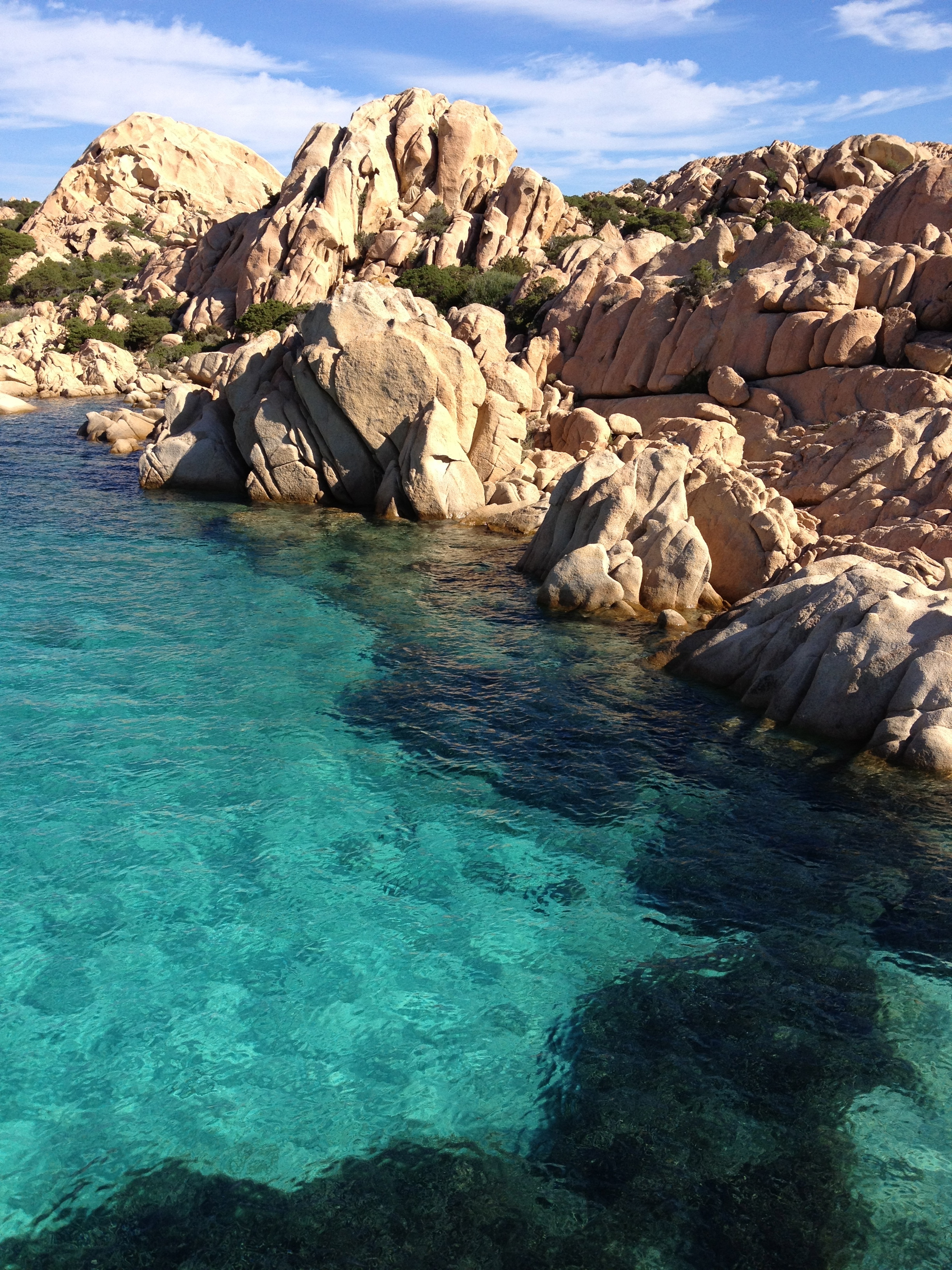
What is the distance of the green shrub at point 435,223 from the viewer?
79.9 meters

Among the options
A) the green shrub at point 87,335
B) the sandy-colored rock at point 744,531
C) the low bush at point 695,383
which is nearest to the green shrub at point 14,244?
the green shrub at point 87,335

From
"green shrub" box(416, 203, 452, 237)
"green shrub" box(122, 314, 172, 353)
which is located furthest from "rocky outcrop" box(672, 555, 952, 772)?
"green shrub" box(122, 314, 172, 353)

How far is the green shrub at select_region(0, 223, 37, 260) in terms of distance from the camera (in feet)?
333

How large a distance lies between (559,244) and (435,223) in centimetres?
1386

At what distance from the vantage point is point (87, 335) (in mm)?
81188

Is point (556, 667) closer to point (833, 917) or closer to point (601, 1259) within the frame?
point (833, 917)

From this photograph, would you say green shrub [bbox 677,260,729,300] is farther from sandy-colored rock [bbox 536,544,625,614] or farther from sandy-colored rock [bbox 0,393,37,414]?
sandy-colored rock [bbox 0,393,37,414]

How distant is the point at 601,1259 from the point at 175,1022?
529 cm

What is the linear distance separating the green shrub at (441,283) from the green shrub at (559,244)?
651 cm

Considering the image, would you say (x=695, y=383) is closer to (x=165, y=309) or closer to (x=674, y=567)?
(x=674, y=567)

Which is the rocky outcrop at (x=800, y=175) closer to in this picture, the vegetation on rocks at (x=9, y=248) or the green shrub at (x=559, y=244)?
the green shrub at (x=559, y=244)

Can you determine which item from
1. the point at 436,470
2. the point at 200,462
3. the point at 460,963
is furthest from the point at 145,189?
the point at 460,963

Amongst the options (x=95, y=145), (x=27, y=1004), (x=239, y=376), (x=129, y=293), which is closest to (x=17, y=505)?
(x=239, y=376)

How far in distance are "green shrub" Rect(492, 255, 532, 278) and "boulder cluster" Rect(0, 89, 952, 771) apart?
759 millimetres
